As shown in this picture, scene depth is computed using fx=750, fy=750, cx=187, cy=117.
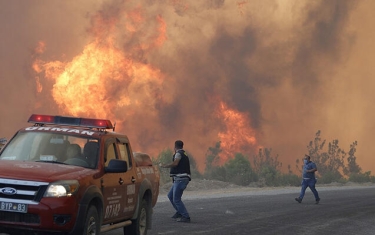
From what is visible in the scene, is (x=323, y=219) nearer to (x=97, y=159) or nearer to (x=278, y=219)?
(x=278, y=219)

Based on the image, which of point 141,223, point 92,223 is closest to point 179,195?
point 141,223

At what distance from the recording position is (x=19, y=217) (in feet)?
32.2

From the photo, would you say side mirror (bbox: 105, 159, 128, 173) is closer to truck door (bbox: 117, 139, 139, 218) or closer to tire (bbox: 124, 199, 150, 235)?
truck door (bbox: 117, 139, 139, 218)

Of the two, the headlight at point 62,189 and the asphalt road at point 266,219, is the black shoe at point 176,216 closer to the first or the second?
the asphalt road at point 266,219

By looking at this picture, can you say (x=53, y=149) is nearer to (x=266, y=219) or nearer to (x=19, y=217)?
(x=19, y=217)

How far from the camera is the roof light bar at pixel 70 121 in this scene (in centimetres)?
1182

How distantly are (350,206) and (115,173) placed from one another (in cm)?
1838

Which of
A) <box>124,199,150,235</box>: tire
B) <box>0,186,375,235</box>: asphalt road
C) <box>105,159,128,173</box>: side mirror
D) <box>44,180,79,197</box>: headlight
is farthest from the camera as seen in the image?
<box>0,186,375,235</box>: asphalt road

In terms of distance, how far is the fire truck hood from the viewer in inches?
391

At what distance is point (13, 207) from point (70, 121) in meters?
2.45

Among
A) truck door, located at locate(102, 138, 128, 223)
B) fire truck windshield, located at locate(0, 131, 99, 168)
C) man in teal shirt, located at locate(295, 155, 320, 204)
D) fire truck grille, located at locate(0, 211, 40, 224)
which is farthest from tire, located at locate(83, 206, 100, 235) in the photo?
man in teal shirt, located at locate(295, 155, 320, 204)

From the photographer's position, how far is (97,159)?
1133 centimetres

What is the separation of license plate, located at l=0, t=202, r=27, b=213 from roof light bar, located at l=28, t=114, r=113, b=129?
230 centimetres

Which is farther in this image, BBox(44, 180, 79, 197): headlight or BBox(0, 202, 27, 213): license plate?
BBox(44, 180, 79, 197): headlight
